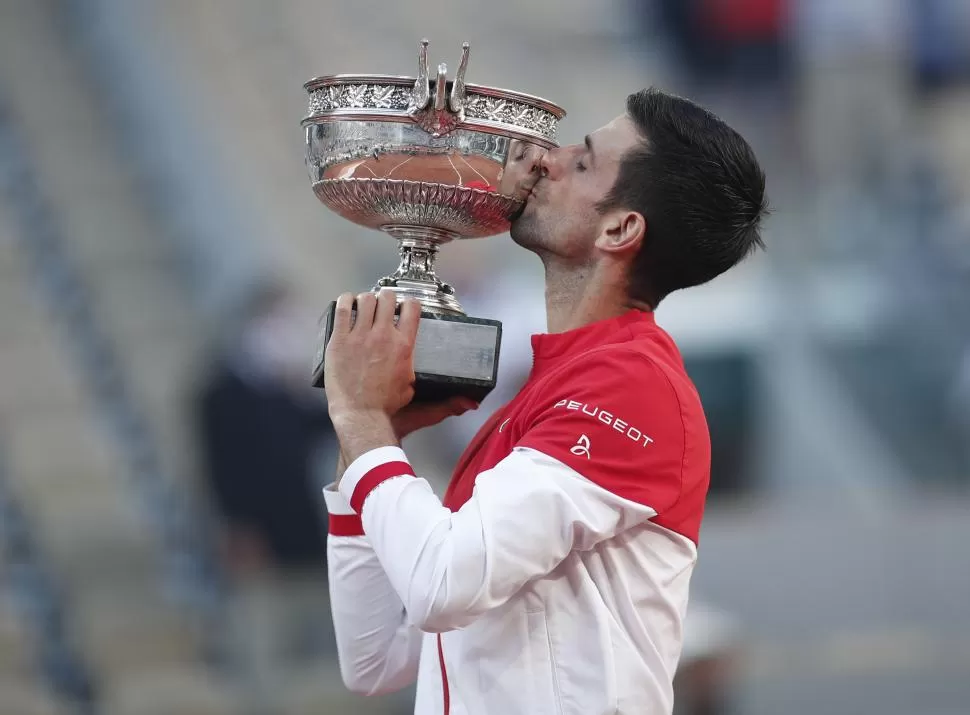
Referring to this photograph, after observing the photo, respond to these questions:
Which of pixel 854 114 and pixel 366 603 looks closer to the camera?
pixel 366 603

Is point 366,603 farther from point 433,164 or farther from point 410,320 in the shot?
point 433,164

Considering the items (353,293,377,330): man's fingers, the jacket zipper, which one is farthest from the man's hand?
the jacket zipper

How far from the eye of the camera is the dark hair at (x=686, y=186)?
2.25 metres

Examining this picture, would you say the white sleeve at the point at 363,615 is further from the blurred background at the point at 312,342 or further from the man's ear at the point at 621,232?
the blurred background at the point at 312,342

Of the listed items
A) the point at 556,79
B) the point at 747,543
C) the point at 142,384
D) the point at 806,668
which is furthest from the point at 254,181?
the point at 806,668

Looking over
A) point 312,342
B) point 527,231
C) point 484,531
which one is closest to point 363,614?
point 484,531

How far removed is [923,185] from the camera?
23.9 ft

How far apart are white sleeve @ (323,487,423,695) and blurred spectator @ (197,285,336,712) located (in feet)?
10.1

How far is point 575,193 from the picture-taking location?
2.31 metres

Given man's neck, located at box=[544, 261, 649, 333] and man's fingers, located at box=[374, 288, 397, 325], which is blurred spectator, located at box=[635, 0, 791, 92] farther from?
man's fingers, located at box=[374, 288, 397, 325]

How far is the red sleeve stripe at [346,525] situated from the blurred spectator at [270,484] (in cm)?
317

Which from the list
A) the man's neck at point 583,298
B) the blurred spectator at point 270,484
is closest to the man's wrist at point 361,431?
the man's neck at point 583,298

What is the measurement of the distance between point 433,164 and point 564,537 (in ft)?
1.98

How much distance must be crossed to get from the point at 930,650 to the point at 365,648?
15.5 feet
